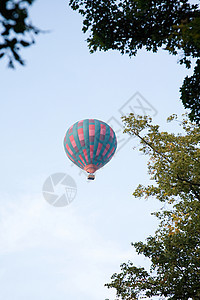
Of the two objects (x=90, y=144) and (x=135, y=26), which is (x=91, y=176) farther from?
(x=135, y=26)

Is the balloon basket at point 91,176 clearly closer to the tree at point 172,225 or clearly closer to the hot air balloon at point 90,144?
the hot air balloon at point 90,144

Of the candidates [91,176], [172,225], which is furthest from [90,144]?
[172,225]

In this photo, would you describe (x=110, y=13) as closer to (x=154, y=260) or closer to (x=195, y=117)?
(x=195, y=117)

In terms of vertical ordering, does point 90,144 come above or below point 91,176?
above

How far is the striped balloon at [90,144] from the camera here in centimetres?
3519

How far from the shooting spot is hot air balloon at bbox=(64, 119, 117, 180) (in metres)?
35.2

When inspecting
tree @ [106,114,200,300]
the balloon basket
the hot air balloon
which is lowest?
tree @ [106,114,200,300]

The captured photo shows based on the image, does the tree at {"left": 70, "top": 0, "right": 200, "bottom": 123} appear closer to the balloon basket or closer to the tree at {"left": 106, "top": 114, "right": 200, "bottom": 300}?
the tree at {"left": 106, "top": 114, "right": 200, "bottom": 300}

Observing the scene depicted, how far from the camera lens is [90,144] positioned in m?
35.0

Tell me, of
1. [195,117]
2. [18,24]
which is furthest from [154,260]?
[18,24]

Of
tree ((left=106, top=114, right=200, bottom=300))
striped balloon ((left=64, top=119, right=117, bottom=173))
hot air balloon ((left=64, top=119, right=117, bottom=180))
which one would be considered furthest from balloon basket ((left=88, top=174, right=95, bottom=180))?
tree ((left=106, top=114, right=200, bottom=300))

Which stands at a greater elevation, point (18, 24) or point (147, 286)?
point (18, 24)

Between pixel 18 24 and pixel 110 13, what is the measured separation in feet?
24.3

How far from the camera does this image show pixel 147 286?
1375 centimetres
